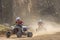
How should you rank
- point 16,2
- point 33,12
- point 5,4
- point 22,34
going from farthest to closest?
point 33,12 < point 16,2 < point 5,4 < point 22,34

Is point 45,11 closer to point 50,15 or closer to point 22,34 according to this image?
point 50,15

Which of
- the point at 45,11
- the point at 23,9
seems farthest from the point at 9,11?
the point at 45,11

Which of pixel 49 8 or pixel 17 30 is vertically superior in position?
pixel 49 8

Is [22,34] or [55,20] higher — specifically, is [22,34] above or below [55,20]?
below

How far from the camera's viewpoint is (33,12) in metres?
36.9

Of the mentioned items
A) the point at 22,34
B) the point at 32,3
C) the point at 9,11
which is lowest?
the point at 22,34

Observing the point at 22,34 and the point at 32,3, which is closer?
the point at 22,34

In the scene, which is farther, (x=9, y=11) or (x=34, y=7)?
(x=34, y=7)

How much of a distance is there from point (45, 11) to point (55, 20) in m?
2.01

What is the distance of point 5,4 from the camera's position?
30.2m

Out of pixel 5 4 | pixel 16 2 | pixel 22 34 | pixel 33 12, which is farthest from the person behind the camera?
pixel 33 12

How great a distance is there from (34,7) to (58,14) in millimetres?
3726

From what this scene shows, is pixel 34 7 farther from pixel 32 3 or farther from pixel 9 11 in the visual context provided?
pixel 9 11

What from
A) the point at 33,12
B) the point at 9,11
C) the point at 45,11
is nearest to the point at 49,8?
the point at 45,11
